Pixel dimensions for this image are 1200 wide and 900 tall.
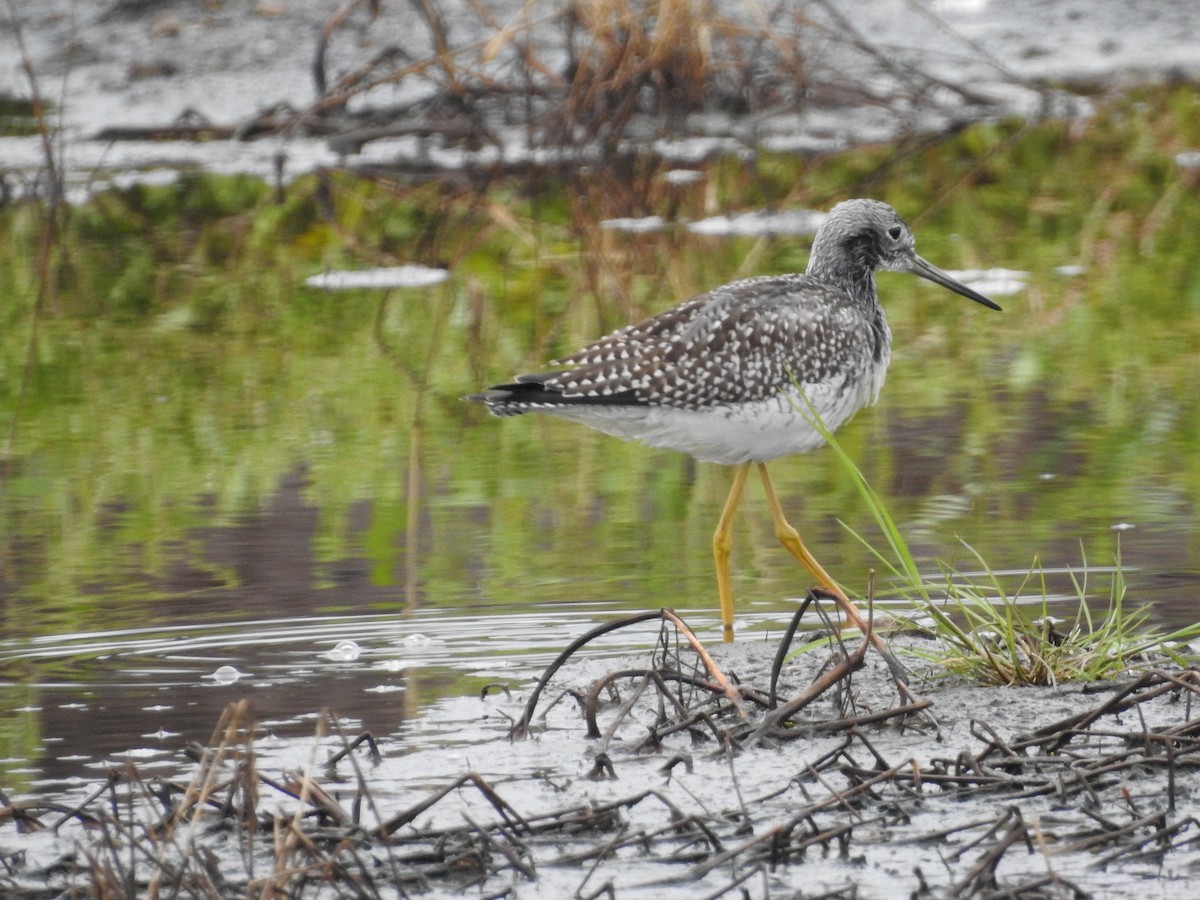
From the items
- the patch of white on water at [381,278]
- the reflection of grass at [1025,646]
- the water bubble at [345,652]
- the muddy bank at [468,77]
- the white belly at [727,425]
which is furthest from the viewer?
the muddy bank at [468,77]

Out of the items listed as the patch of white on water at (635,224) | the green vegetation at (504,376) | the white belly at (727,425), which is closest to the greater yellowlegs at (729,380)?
the white belly at (727,425)

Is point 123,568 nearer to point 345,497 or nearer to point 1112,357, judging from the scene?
point 345,497

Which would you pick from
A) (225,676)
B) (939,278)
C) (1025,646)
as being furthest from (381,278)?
(1025,646)

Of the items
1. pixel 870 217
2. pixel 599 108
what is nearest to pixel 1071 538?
pixel 870 217

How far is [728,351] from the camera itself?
5.82 metres

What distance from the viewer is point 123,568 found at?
670 centimetres

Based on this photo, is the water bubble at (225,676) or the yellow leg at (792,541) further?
the yellow leg at (792,541)

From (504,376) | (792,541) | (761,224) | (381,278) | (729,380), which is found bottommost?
(792,541)

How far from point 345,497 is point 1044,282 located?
469cm

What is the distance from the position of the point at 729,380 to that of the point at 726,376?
1 centimetres

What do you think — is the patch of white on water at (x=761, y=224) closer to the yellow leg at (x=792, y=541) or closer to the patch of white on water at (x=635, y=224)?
the patch of white on water at (x=635, y=224)

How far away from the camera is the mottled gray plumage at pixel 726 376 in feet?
18.9

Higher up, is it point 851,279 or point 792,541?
point 851,279

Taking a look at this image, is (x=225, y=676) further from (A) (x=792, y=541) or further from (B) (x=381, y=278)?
(B) (x=381, y=278)
